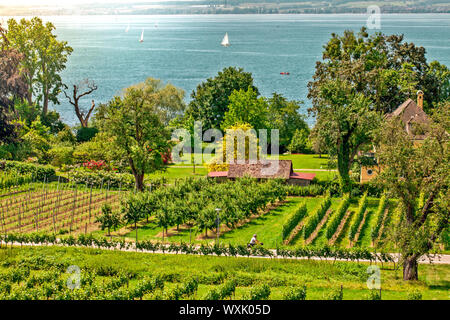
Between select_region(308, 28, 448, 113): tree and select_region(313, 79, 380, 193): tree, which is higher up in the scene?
select_region(308, 28, 448, 113): tree

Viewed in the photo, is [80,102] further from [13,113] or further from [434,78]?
[434,78]

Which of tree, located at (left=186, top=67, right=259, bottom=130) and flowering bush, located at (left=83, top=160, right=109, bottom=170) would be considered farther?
tree, located at (left=186, top=67, right=259, bottom=130)

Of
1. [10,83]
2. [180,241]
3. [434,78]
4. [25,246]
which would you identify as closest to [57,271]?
[25,246]

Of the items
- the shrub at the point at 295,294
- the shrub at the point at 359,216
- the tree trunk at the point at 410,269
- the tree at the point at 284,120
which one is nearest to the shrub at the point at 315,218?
the shrub at the point at 359,216

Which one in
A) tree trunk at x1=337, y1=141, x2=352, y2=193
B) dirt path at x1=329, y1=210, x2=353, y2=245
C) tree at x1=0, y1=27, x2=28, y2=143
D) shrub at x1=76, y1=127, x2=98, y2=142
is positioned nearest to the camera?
dirt path at x1=329, y1=210, x2=353, y2=245

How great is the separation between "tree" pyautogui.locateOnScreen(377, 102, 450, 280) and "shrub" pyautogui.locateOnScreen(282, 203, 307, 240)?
9302 mm

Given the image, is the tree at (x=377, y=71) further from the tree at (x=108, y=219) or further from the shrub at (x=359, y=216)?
the tree at (x=108, y=219)

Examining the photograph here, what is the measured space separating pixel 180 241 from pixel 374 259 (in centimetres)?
1193

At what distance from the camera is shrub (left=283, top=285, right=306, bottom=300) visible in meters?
24.4

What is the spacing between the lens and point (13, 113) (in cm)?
6781

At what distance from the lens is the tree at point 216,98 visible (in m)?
72.0

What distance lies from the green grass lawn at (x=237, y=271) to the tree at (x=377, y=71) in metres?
26.7

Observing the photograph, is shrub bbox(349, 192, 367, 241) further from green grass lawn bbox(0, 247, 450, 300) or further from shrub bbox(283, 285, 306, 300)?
shrub bbox(283, 285, 306, 300)

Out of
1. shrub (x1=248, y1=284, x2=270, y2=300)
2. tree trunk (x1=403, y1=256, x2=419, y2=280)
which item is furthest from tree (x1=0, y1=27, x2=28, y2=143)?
tree trunk (x1=403, y1=256, x2=419, y2=280)
